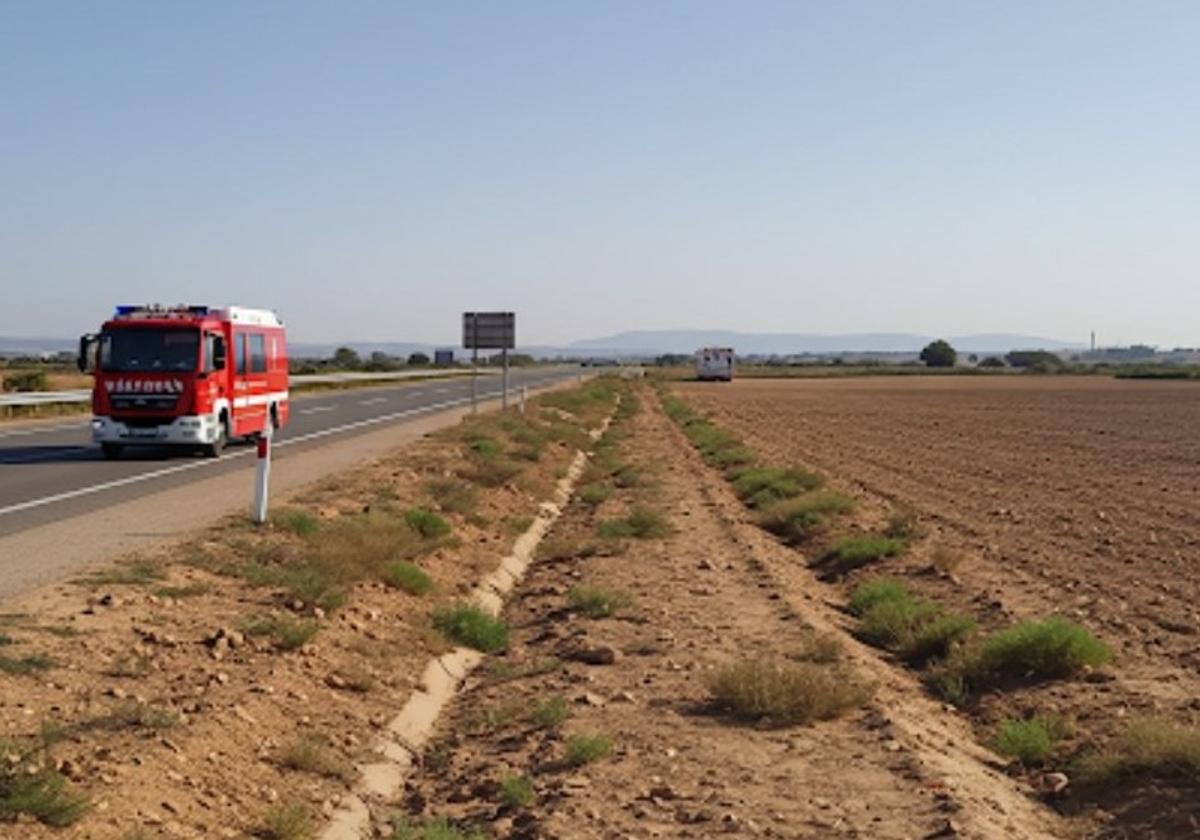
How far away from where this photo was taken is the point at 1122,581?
49.4 ft

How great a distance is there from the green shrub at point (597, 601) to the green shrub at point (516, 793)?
5.24 metres

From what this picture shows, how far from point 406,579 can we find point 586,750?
19.1ft

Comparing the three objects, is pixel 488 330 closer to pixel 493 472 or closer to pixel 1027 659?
pixel 493 472

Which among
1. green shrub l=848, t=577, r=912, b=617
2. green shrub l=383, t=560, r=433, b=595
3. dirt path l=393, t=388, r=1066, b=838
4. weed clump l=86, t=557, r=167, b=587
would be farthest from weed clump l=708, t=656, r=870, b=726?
weed clump l=86, t=557, r=167, b=587

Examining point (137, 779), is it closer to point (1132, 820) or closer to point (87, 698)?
point (87, 698)

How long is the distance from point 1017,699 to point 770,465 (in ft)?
67.4

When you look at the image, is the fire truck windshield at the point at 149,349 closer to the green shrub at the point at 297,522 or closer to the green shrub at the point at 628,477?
the green shrub at the point at 628,477

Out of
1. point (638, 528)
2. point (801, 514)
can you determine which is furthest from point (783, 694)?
point (801, 514)

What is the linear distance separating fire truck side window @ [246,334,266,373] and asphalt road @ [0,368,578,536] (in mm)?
1695

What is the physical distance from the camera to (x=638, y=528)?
749 inches

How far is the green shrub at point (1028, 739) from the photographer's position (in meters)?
9.13

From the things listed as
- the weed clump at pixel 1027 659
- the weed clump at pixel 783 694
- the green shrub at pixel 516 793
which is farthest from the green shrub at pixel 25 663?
the weed clump at pixel 1027 659

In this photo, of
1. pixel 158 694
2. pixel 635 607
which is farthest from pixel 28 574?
pixel 635 607

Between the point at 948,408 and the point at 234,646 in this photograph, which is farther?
the point at 948,408
